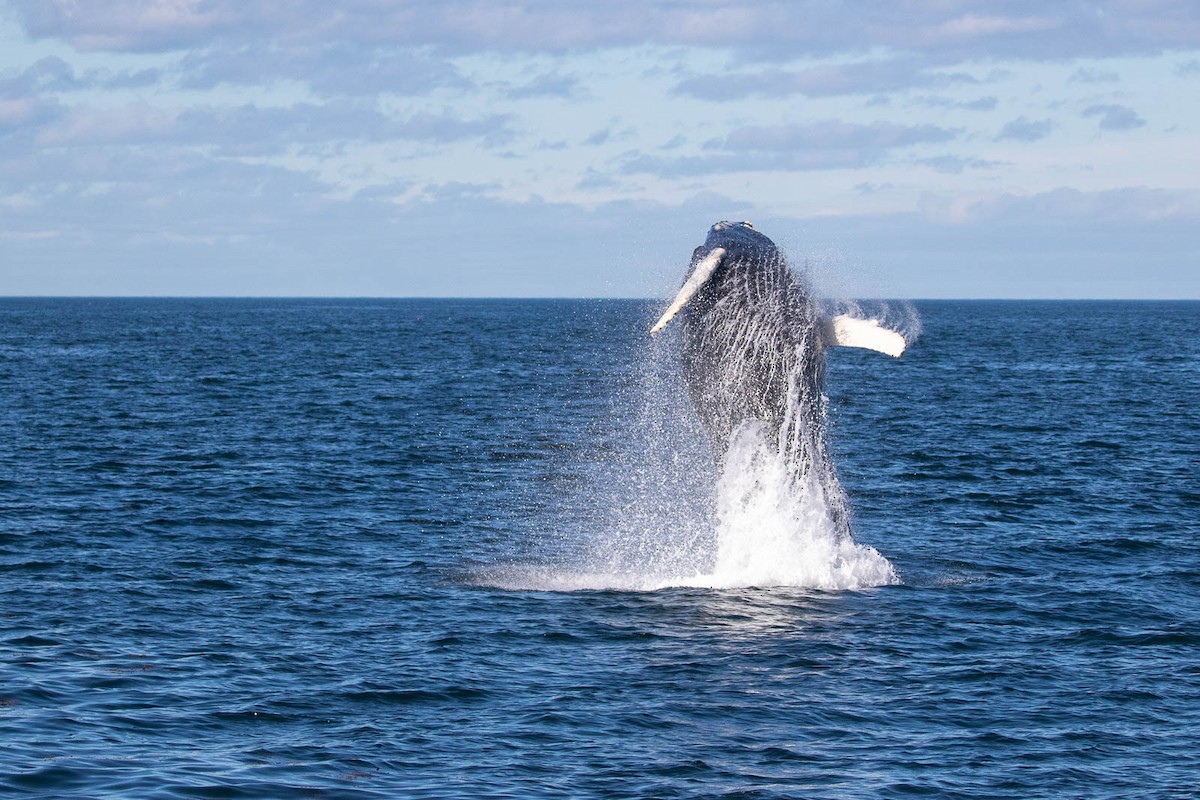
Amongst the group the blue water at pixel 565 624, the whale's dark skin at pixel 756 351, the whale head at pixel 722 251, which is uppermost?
the whale head at pixel 722 251

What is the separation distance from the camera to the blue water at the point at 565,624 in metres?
15.3

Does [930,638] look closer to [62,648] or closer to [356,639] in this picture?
[356,639]

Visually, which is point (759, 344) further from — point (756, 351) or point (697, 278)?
point (697, 278)

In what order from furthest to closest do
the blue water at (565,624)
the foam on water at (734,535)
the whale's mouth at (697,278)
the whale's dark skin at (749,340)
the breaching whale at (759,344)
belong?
the foam on water at (734,535) → the whale's dark skin at (749,340) → the breaching whale at (759,344) → the whale's mouth at (697,278) → the blue water at (565,624)

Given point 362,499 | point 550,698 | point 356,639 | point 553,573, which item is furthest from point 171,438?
point 550,698

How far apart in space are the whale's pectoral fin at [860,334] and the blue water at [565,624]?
290 cm

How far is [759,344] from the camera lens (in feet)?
64.3

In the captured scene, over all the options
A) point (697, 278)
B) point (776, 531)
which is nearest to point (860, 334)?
point (697, 278)

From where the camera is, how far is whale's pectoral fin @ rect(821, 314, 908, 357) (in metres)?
17.7

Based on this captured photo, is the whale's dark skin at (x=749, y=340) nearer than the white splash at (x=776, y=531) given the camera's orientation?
Yes

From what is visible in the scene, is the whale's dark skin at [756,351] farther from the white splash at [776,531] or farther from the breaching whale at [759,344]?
the white splash at [776,531]

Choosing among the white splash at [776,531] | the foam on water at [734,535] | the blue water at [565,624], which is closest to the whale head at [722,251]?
the foam on water at [734,535]

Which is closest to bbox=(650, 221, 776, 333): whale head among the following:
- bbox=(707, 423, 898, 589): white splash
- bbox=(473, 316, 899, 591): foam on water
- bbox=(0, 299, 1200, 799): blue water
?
bbox=(473, 316, 899, 591): foam on water

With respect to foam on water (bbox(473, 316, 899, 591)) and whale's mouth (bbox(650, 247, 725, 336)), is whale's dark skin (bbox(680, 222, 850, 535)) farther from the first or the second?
whale's mouth (bbox(650, 247, 725, 336))
